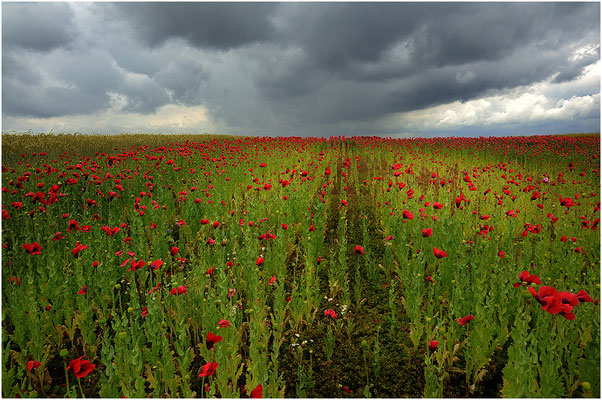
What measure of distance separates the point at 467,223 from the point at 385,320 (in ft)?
10.6

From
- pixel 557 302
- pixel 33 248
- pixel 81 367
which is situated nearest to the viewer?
pixel 557 302

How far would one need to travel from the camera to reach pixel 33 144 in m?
13.6

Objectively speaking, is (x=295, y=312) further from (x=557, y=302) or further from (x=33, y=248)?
(x=33, y=248)

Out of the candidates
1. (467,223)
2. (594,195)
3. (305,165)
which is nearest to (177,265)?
(467,223)

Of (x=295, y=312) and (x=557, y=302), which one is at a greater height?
(x=557, y=302)

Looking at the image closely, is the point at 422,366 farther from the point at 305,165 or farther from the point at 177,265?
the point at 305,165

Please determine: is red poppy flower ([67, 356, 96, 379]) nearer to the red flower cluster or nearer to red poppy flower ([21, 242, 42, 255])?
red poppy flower ([21, 242, 42, 255])

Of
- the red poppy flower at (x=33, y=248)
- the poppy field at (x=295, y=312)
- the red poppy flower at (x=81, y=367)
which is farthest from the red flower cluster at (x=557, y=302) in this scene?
the red poppy flower at (x=33, y=248)

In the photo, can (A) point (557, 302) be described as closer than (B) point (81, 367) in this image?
Yes

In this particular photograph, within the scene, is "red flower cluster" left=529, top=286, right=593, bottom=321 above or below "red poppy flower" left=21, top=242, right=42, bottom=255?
below

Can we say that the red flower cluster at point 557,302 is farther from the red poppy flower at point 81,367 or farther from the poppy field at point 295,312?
the red poppy flower at point 81,367

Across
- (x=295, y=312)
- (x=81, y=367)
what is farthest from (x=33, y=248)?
(x=295, y=312)

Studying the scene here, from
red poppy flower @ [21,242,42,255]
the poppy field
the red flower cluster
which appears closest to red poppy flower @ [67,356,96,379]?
the poppy field

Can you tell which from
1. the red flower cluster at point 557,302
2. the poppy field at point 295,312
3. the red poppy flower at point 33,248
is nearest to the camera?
the red flower cluster at point 557,302
